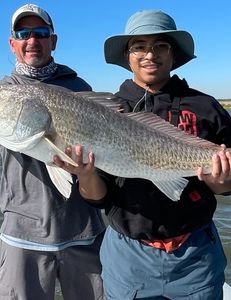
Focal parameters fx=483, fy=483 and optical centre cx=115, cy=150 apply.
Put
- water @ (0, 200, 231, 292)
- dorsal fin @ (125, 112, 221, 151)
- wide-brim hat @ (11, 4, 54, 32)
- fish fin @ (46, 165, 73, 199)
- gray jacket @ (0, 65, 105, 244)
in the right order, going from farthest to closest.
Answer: water @ (0, 200, 231, 292) < wide-brim hat @ (11, 4, 54, 32) < gray jacket @ (0, 65, 105, 244) < fish fin @ (46, 165, 73, 199) < dorsal fin @ (125, 112, 221, 151)

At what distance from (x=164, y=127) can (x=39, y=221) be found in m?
1.59

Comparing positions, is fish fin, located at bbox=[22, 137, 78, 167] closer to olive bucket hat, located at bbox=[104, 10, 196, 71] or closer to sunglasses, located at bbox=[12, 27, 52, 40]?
olive bucket hat, located at bbox=[104, 10, 196, 71]

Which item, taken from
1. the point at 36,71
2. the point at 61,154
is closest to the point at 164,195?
the point at 61,154

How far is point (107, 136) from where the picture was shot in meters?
3.68

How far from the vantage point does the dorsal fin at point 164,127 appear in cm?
354

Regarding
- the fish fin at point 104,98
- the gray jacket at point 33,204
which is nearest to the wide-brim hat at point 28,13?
the gray jacket at point 33,204

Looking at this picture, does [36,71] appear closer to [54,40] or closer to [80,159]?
[54,40]

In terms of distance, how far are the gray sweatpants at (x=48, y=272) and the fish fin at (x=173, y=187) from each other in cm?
143

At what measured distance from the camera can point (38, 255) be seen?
4508 mm

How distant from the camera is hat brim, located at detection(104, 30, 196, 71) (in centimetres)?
357

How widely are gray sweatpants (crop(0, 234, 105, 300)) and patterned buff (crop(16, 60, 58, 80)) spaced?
1.63 meters

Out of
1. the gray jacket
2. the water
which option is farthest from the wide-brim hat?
the water

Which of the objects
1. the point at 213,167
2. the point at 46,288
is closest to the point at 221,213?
the point at 46,288

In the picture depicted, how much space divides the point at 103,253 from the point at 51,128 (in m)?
1.05
